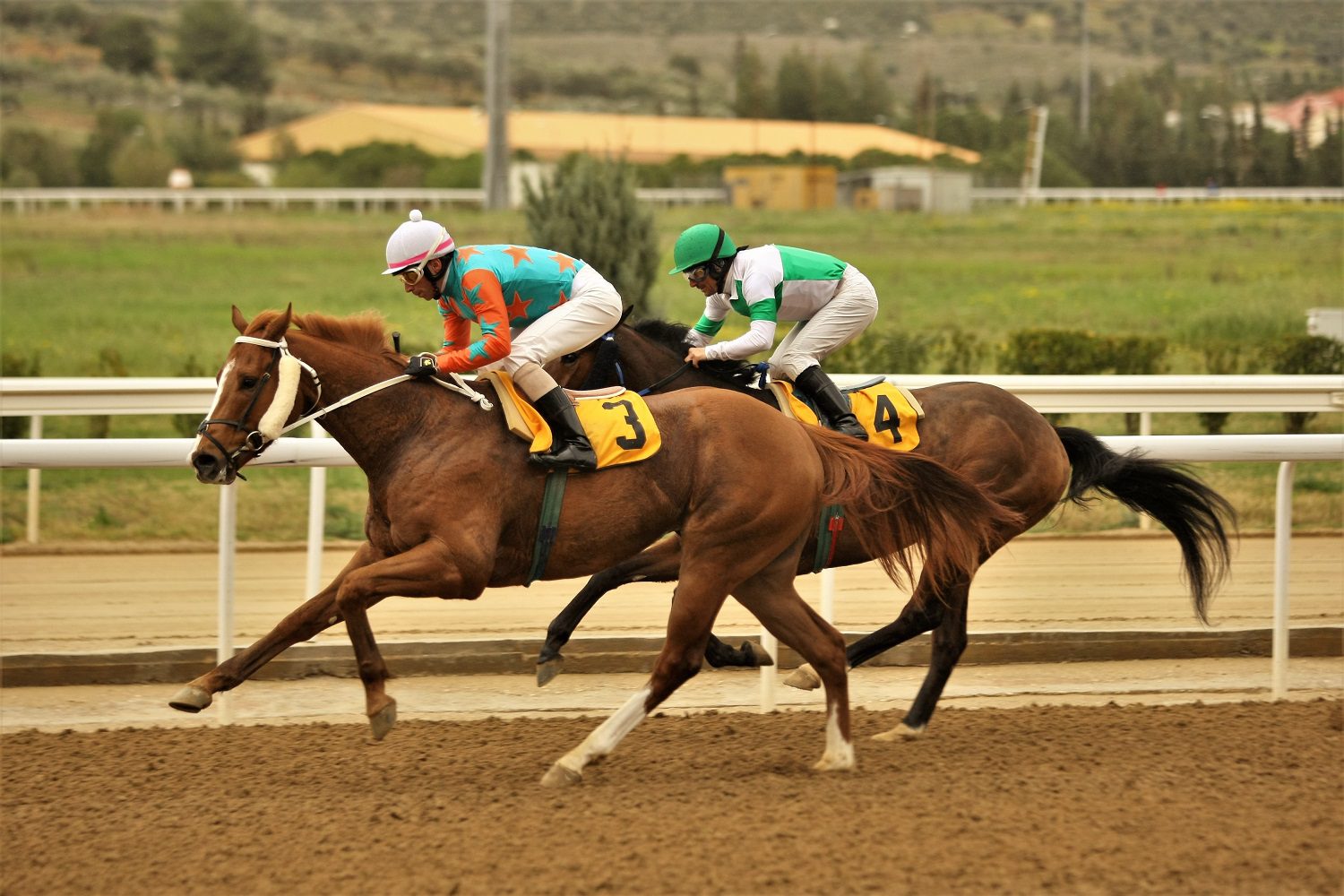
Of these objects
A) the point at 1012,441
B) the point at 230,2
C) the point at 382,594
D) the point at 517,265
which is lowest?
the point at 382,594

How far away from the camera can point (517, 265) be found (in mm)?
4254

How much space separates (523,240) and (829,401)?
519 inches

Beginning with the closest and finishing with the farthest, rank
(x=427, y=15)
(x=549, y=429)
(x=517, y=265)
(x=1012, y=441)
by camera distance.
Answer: (x=549, y=429), (x=517, y=265), (x=1012, y=441), (x=427, y=15)

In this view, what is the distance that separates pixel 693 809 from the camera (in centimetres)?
354

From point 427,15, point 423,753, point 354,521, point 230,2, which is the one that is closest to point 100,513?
point 354,521

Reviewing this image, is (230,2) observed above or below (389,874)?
above

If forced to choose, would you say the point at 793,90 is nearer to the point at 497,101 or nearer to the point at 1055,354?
the point at 497,101

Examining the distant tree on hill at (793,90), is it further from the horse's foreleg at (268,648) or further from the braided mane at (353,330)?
the horse's foreleg at (268,648)

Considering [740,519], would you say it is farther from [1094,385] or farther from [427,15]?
[427,15]

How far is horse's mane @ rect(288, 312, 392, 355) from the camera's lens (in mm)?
4051

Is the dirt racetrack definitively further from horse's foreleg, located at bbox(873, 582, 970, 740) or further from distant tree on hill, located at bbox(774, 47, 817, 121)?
distant tree on hill, located at bbox(774, 47, 817, 121)

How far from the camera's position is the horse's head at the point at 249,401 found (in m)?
3.73

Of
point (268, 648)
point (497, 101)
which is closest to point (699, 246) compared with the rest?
point (268, 648)

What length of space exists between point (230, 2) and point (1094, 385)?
66979 millimetres
